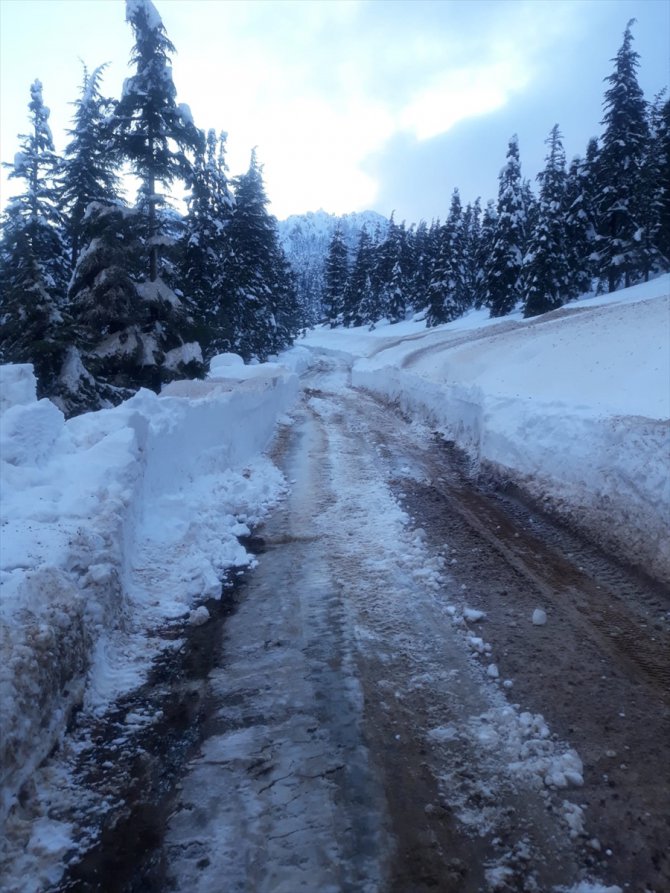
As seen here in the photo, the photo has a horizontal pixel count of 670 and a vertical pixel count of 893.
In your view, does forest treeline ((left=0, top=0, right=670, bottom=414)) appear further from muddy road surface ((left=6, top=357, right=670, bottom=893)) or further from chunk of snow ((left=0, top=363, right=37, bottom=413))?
muddy road surface ((left=6, top=357, right=670, bottom=893))

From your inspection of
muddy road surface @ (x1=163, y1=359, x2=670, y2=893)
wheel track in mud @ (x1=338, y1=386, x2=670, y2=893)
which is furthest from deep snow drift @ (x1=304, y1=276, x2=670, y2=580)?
muddy road surface @ (x1=163, y1=359, x2=670, y2=893)

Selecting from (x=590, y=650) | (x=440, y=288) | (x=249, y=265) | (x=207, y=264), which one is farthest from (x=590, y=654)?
(x=440, y=288)

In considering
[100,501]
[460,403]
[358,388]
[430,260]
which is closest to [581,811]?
[100,501]

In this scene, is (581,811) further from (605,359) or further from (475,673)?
(605,359)

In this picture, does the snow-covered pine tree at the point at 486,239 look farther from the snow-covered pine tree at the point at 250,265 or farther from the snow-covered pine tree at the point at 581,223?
the snow-covered pine tree at the point at 250,265

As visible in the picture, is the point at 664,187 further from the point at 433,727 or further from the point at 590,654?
the point at 433,727

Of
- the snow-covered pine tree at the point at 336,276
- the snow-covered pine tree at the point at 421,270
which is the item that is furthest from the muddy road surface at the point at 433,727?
the snow-covered pine tree at the point at 336,276

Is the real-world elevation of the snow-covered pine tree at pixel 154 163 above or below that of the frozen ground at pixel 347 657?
above

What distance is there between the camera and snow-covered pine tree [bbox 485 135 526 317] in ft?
139

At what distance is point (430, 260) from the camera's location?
66750 mm

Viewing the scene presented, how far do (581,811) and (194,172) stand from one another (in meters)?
18.8

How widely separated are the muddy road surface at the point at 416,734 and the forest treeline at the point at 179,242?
11499 mm

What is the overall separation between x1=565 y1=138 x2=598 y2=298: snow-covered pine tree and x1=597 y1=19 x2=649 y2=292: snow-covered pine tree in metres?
3.13

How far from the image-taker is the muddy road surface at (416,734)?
2889 mm
